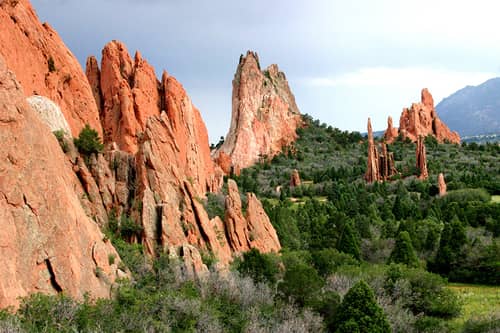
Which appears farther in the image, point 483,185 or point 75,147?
point 483,185

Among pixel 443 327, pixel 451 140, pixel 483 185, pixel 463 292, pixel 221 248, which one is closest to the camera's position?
pixel 443 327

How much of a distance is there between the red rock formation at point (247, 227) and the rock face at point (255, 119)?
243 feet

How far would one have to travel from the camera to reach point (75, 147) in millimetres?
25547

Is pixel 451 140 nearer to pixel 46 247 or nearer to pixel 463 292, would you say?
pixel 463 292

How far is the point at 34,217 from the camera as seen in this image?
665 inches

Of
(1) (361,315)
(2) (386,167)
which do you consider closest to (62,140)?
(1) (361,315)

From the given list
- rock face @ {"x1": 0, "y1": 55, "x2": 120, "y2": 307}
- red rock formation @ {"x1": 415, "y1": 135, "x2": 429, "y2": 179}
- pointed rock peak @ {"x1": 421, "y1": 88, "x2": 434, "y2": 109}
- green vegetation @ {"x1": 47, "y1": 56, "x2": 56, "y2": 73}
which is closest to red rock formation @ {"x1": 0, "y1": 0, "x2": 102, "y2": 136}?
green vegetation @ {"x1": 47, "y1": 56, "x2": 56, "y2": 73}

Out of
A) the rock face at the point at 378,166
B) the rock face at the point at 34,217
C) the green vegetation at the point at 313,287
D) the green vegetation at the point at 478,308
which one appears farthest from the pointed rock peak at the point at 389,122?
the rock face at the point at 34,217

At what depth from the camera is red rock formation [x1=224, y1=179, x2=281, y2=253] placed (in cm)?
3259

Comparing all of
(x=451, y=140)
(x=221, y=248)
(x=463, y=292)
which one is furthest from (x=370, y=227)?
(x=451, y=140)

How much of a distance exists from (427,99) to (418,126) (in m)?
12.6

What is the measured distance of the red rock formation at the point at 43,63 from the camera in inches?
1150

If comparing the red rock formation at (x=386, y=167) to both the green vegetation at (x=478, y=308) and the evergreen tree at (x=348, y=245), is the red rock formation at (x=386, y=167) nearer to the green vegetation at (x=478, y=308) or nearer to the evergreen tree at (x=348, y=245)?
the evergreen tree at (x=348, y=245)

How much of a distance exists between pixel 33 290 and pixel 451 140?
430ft
